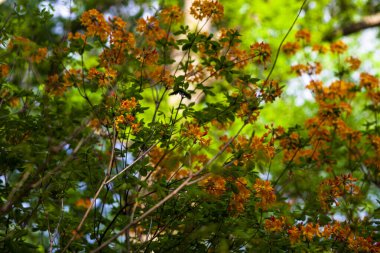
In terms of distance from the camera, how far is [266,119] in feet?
23.7

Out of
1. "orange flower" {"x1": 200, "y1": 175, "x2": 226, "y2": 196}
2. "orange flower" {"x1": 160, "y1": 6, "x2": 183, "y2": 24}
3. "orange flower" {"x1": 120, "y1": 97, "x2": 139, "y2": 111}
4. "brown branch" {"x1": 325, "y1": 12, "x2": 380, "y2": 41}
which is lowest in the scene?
"orange flower" {"x1": 200, "y1": 175, "x2": 226, "y2": 196}

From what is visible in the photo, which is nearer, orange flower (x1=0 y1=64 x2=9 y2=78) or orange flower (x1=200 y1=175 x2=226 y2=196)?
Result: orange flower (x1=200 y1=175 x2=226 y2=196)

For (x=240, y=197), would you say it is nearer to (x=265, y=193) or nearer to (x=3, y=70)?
(x=265, y=193)

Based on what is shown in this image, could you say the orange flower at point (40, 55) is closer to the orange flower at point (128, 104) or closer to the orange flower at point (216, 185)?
the orange flower at point (128, 104)

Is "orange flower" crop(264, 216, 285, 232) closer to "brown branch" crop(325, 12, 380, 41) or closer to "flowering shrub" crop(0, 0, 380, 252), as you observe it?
"flowering shrub" crop(0, 0, 380, 252)

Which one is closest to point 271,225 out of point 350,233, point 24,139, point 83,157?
point 350,233

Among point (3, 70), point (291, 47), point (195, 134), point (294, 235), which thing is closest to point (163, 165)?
point (195, 134)

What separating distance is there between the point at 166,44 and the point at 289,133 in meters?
1.15

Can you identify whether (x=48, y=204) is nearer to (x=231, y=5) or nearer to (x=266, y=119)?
(x=266, y=119)

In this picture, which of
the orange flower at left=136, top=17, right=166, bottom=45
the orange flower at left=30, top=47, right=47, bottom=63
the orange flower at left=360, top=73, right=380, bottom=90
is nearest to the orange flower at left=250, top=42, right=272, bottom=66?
the orange flower at left=136, top=17, right=166, bottom=45

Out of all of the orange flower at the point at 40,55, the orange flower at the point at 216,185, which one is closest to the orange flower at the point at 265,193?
the orange flower at the point at 216,185

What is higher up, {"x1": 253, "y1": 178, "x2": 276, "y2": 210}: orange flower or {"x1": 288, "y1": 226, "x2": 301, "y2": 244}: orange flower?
{"x1": 253, "y1": 178, "x2": 276, "y2": 210}: orange flower

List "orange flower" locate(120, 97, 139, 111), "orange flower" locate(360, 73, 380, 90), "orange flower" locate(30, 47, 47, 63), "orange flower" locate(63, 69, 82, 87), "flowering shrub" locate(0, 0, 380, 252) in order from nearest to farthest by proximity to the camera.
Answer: "flowering shrub" locate(0, 0, 380, 252)
"orange flower" locate(120, 97, 139, 111)
"orange flower" locate(63, 69, 82, 87)
"orange flower" locate(30, 47, 47, 63)
"orange flower" locate(360, 73, 380, 90)

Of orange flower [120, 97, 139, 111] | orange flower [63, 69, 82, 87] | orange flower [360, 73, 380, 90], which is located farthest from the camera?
orange flower [360, 73, 380, 90]
